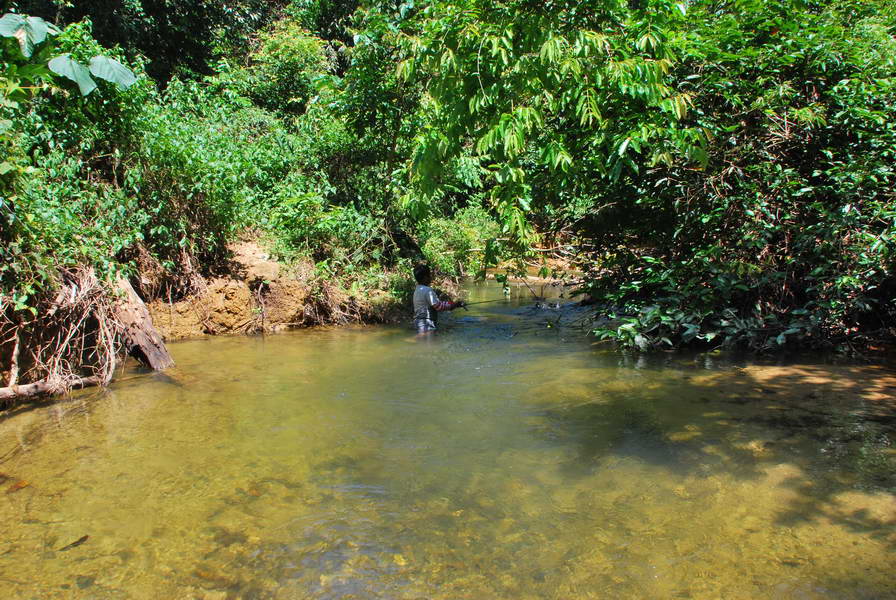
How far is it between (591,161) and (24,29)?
4936mm

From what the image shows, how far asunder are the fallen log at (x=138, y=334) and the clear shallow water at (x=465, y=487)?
1.60 feet

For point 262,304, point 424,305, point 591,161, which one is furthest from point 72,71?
point 262,304

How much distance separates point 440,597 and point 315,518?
1.05 metres

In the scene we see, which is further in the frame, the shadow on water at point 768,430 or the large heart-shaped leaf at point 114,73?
the shadow on water at point 768,430

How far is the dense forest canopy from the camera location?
5.37m

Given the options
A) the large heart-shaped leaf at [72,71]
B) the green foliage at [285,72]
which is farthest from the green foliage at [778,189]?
the green foliage at [285,72]

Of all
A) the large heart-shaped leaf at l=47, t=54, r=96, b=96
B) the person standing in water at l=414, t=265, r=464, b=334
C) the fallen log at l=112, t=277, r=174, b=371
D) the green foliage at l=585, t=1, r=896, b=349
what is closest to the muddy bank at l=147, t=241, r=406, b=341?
the person standing in water at l=414, t=265, r=464, b=334

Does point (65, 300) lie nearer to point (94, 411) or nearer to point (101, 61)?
point (94, 411)

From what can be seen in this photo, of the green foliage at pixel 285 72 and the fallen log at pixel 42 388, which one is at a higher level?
the green foliage at pixel 285 72

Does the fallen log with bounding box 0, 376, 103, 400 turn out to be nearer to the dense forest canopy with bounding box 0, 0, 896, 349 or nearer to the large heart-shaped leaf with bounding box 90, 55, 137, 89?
the dense forest canopy with bounding box 0, 0, 896, 349

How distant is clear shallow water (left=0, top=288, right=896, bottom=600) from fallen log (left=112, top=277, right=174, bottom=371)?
49 cm

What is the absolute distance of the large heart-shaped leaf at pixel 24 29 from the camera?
261 centimetres

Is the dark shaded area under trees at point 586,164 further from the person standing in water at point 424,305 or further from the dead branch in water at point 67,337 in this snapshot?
the person standing in water at point 424,305


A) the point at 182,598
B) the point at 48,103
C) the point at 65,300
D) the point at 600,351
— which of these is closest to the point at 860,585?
the point at 182,598
